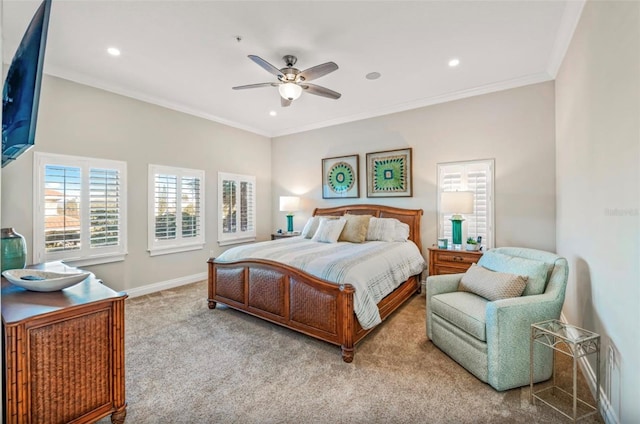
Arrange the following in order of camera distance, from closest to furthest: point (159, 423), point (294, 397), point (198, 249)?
point (159, 423) → point (294, 397) → point (198, 249)

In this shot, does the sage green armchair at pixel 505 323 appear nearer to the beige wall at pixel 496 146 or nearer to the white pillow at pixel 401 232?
the beige wall at pixel 496 146

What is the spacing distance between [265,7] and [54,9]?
1.77 metres

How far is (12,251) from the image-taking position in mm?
2158

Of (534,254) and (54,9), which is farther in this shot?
(534,254)

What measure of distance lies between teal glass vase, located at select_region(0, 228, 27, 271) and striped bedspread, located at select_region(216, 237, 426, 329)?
5.85 ft

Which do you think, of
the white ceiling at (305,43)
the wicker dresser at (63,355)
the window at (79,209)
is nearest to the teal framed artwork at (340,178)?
the white ceiling at (305,43)

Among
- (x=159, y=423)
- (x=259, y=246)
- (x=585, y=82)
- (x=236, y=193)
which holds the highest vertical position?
(x=585, y=82)

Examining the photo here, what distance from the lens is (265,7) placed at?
2445 millimetres

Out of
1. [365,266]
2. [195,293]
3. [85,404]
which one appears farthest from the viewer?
[195,293]

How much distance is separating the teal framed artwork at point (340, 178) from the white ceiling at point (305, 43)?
4.45 ft

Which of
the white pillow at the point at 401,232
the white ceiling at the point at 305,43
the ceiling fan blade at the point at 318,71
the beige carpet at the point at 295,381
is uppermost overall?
the white ceiling at the point at 305,43

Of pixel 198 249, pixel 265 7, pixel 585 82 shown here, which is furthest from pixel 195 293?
pixel 585 82

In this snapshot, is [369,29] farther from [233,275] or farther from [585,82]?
[233,275]

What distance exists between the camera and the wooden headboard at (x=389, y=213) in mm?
4539
